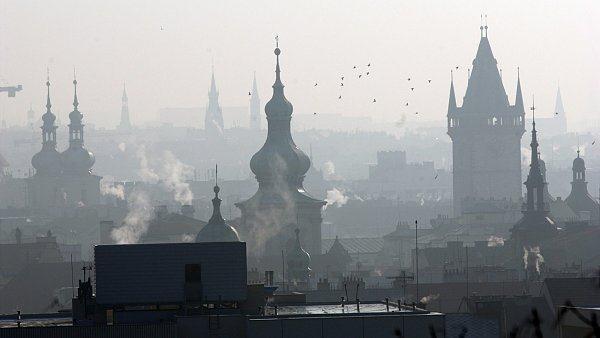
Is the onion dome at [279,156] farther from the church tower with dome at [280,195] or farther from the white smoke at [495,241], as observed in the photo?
A: the white smoke at [495,241]

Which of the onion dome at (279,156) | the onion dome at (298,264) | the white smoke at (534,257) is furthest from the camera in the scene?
the onion dome at (279,156)

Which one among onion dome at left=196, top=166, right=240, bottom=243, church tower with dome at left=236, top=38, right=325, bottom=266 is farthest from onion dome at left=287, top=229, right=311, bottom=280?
church tower with dome at left=236, top=38, right=325, bottom=266

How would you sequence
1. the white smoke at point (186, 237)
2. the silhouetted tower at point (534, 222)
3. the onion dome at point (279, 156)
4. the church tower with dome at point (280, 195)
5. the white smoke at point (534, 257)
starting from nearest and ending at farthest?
the white smoke at point (534, 257), the silhouetted tower at point (534, 222), the white smoke at point (186, 237), the church tower with dome at point (280, 195), the onion dome at point (279, 156)

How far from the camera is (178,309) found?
7319 centimetres

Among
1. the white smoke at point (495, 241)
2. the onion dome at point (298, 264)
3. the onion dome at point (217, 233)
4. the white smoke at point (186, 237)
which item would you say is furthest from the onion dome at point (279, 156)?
the onion dome at point (217, 233)

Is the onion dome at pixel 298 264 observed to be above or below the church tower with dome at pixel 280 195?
below

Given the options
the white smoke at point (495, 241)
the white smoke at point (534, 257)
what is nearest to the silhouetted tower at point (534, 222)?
the white smoke at point (534, 257)

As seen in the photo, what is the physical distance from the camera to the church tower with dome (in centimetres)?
19088

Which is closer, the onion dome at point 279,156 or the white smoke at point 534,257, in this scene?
the white smoke at point 534,257

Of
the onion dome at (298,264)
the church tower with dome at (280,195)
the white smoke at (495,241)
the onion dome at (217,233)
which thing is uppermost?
the church tower with dome at (280,195)

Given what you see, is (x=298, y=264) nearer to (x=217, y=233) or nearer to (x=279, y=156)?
(x=217, y=233)

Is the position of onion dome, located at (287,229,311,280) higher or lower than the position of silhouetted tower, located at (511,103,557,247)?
lower

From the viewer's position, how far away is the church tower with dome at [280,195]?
190875mm

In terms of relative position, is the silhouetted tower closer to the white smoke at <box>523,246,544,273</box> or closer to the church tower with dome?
the white smoke at <box>523,246,544,273</box>
